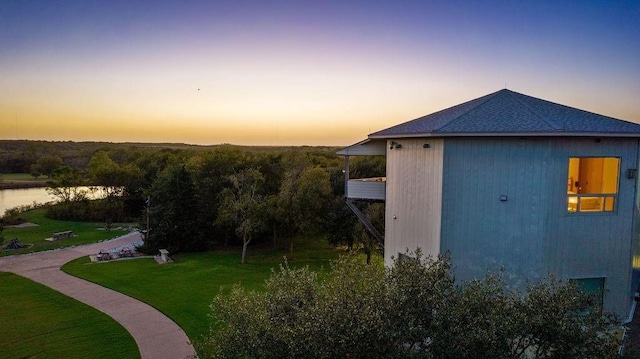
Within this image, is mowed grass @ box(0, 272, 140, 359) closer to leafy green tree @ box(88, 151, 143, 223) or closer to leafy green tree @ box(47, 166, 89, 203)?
leafy green tree @ box(88, 151, 143, 223)

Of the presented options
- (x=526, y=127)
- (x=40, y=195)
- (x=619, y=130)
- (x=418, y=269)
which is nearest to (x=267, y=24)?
(x=526, y=127)

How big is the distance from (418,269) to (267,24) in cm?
1736

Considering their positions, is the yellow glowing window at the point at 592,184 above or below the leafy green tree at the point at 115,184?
above

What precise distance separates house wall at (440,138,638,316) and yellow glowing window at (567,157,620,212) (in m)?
0.18

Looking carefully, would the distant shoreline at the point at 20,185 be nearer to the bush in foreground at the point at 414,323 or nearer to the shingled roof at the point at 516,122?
the shingled roof at the point at 516,122

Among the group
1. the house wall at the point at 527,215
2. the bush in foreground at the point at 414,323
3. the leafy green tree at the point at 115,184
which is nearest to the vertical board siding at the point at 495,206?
the house wall at the point at 527,215

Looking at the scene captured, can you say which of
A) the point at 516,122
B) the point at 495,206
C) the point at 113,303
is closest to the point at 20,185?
the point at 113,303

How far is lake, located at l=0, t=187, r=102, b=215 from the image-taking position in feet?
Result: 167

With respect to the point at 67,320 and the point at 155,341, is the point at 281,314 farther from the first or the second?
the point at 67,320

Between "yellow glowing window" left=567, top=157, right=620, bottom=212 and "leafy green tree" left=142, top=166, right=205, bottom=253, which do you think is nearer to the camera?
"yellow glowing window" left=567, top=157, right=620, bottom=212

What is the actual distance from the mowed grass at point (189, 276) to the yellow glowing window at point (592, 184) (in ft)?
38.8

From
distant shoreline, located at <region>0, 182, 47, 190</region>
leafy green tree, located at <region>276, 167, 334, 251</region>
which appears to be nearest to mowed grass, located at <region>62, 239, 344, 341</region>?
leafy green tree, located at <region>276, 167, 334, 251</region>

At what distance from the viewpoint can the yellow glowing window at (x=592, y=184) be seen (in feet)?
35.6

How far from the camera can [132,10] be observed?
20859mm
